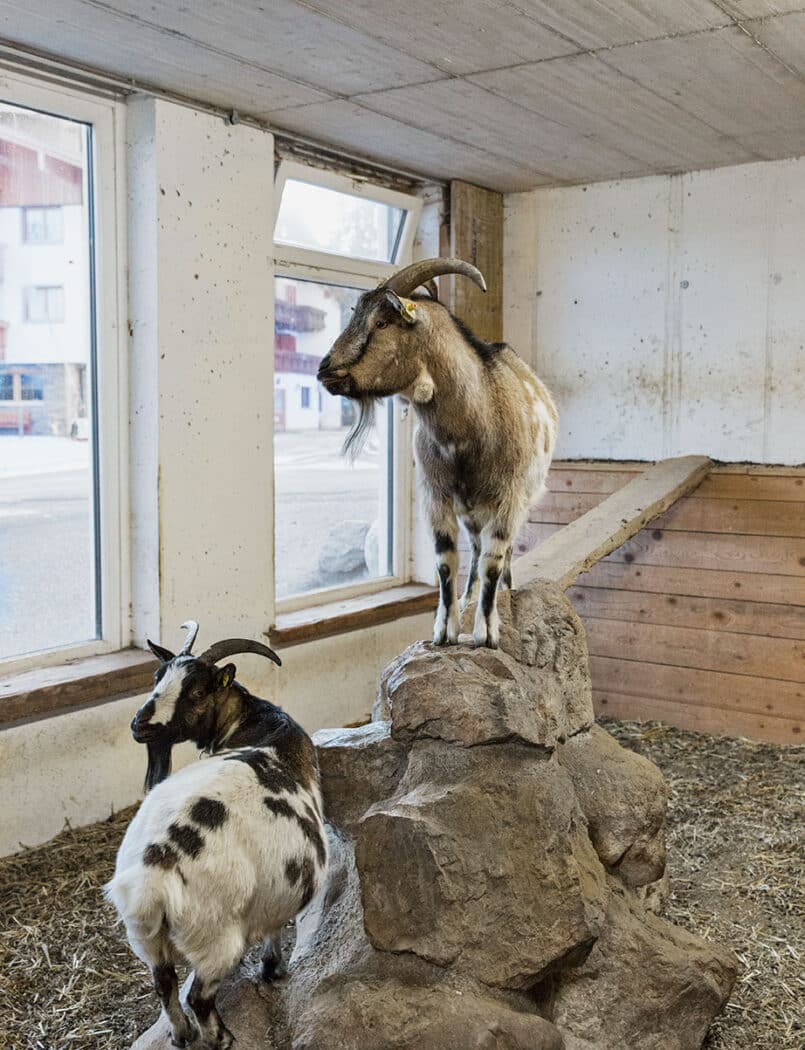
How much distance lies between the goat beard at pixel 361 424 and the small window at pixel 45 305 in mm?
1733

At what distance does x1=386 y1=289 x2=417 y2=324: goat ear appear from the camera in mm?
2707

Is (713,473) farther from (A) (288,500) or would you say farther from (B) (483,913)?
(B) (483,913)

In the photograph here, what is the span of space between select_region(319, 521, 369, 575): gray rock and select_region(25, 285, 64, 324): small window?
6.60 ft

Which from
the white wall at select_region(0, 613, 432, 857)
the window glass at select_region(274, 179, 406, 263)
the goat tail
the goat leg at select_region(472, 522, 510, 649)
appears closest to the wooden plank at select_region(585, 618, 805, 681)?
the white wall at select_region(0, 613, 432, 857)

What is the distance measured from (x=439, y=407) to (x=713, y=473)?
9.36 feet

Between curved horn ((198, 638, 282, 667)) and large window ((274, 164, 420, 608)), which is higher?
large window ((274, 164, 420, 608))

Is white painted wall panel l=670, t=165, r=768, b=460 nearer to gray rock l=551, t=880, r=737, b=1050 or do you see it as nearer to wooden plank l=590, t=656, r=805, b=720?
wooden plank l=590, t=656, r=805, b=720

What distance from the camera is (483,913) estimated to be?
100 inches

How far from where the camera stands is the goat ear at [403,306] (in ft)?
8.88

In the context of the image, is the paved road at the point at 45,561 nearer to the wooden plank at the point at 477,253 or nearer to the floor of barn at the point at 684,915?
the floor of barn at the point at 684,915

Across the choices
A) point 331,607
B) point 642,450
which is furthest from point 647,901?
point 642,450

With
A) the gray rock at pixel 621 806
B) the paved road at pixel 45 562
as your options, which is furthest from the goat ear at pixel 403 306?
the paved road at pixel 45 562

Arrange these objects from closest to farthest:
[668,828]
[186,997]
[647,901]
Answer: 1. [186,997]
2. [647,901]
3. [668,828]

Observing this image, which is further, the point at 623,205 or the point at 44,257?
the point at 623,205
